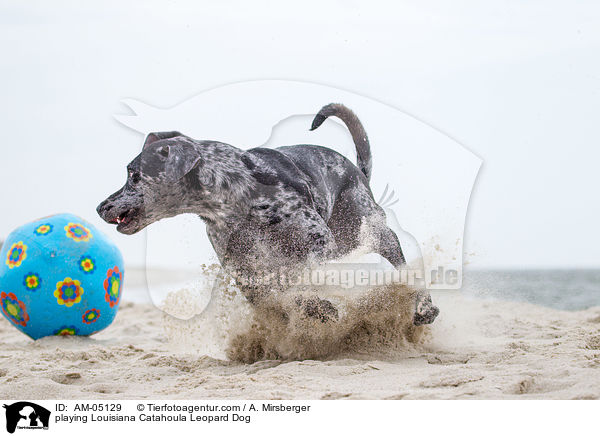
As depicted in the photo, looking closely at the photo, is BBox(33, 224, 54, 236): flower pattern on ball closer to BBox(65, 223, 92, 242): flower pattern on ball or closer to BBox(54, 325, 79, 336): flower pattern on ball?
BBox(65, 223, 92, 242): flower pattern on ball

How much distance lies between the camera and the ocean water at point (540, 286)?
4.90 meters

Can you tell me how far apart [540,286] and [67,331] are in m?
12.0

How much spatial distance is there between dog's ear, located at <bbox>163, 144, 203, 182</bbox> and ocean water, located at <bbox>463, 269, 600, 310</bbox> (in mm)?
2138

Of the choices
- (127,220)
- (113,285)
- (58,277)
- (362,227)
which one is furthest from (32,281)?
(362,227)

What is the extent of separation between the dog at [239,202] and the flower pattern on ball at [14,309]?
6.47ft

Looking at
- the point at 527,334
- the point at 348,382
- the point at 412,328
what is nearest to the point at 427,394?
the point at 348,382

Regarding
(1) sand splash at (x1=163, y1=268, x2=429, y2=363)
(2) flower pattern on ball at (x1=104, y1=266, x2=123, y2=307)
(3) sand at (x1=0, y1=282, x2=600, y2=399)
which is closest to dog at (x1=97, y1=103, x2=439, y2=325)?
(1) sand splash at (x1=163, y1=268, x2=429, y2=363)

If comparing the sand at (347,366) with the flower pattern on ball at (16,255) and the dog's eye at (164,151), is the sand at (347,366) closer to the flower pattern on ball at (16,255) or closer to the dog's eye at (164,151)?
the flower pattern on ball at (16,255)

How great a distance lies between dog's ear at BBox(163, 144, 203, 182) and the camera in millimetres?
4199

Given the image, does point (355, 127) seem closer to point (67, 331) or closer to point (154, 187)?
point (154, 187)

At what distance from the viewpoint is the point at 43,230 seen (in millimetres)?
5836
